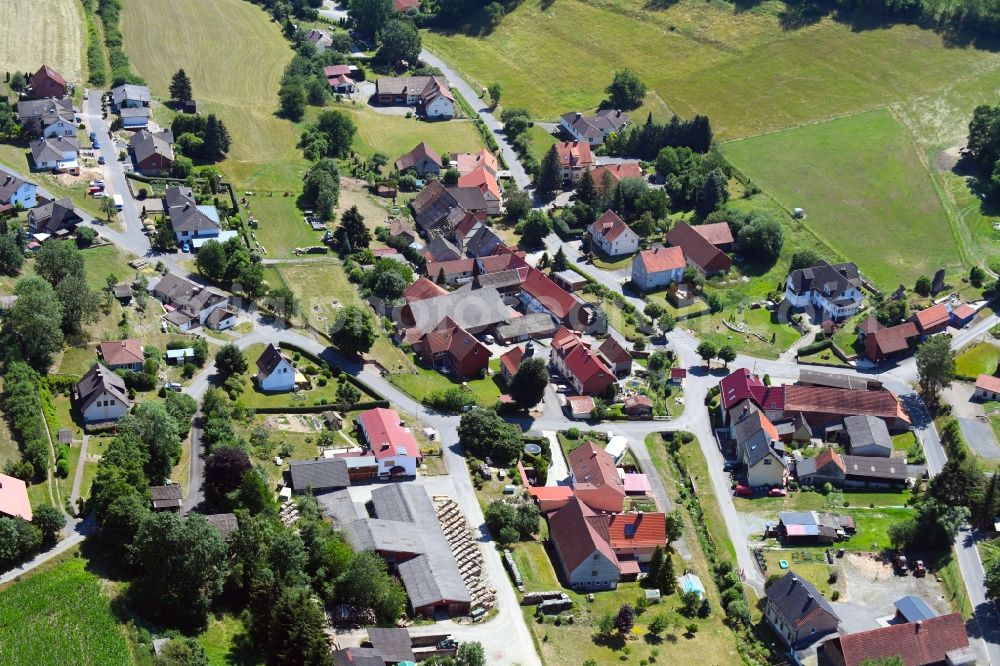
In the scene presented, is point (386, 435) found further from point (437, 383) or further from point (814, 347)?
point (814, 347)

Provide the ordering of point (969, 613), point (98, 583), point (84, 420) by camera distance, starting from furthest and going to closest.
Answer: point (84, 420) → point (969, 613) → point (98, 583)

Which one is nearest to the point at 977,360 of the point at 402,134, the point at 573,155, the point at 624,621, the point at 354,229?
the point at 624,621

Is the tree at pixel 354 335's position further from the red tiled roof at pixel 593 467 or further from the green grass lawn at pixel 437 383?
the red tiled roof at pixel 593 467

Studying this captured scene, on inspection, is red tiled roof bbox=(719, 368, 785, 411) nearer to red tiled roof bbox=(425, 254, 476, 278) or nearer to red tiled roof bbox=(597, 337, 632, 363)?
red tiled roof bbox=(597, 337, 632, 363)

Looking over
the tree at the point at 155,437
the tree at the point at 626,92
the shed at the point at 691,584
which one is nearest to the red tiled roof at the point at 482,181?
the tree at the point at 626,92

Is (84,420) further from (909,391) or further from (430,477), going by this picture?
(909,391)

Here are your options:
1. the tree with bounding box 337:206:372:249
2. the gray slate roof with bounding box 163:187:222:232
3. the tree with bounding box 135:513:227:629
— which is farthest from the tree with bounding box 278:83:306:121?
the tree with bounding box 135:513:227:629

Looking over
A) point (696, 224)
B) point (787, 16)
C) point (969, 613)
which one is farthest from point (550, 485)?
point (787, 16)
